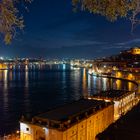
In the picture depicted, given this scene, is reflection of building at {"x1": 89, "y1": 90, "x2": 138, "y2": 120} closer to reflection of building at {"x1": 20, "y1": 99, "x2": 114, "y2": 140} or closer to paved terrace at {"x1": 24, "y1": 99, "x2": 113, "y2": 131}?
paved terrace at {"x1": 24, "y1": 99, "x2": 113, "y2": 131}

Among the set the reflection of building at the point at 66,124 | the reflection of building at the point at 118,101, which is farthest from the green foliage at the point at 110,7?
the reflection of building at the point at 118,101

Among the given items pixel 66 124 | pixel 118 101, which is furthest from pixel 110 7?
pixel 118 101

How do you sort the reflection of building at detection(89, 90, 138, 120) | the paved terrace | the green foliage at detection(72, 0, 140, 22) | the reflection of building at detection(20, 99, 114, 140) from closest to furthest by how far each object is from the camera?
1. the green foliage at detection(72, 0, 140, 22)
2. the reflection of building at detection(20, 99, 114, 140)
3. the paved terrace
4. the reflection of building at detection(89, 90, 138, 120)

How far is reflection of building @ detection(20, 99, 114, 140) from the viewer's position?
17.0 meters

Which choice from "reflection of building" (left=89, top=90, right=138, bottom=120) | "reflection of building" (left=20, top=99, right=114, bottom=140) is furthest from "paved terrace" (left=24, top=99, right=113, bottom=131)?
"reflection of building" (left=89, top=90, right=138, bottom=120)

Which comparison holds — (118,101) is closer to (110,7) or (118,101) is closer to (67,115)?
(67,115)

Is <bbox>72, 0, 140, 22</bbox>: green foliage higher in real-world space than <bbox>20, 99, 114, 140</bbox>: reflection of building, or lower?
higher

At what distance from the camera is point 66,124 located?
676 inches

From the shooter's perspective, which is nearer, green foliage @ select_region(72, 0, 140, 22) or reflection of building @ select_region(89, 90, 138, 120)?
green foliage @ select_region(72, 0, 140, 22)

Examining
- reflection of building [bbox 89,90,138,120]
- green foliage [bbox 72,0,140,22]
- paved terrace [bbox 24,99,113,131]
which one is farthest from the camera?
reflection of building [bbox 89,90,138,120]

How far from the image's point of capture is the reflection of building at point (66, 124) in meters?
17.0

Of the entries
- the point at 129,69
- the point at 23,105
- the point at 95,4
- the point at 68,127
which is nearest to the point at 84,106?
the point at 68,127

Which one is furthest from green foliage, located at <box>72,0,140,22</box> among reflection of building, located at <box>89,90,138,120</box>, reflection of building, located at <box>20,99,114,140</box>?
reflection of building, located at <box>89,90,138,120</box>

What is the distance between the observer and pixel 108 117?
23688 mm
